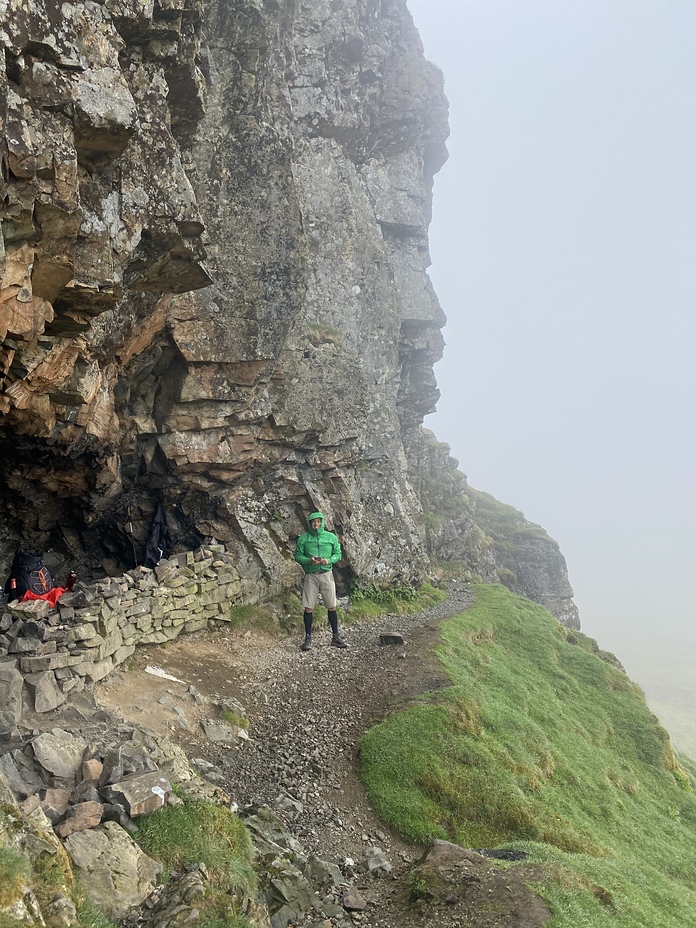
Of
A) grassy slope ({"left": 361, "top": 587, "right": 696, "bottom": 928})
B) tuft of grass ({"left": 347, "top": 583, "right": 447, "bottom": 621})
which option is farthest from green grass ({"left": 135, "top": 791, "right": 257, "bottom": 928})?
tuft of grass ({"left": 347, "top": 583, "right": 447, "bottom": 621})

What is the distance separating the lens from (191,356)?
22516mm

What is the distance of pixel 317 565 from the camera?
20.7 m

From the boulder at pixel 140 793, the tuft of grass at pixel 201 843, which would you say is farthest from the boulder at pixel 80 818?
the tuft of grass at pixel 201 843

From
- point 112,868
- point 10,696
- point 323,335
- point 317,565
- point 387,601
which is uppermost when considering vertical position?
point 323,335

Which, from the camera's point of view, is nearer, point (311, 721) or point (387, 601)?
point (311, 721)

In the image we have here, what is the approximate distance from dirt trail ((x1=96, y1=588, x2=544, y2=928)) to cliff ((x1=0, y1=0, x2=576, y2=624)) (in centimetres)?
594

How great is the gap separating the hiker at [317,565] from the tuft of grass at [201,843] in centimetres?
1173

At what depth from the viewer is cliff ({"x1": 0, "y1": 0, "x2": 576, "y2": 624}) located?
11.4 m

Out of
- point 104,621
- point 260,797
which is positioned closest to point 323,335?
point 104,621

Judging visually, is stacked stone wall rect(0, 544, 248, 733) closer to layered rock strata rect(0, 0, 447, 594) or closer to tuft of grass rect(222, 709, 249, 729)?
layered rock strata rect(0, 0, 447, 594)

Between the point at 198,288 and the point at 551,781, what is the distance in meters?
18.7

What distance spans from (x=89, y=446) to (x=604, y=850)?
63.5ft

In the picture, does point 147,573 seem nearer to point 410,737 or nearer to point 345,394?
point 410,737

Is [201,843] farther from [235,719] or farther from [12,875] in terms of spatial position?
[235,719]
